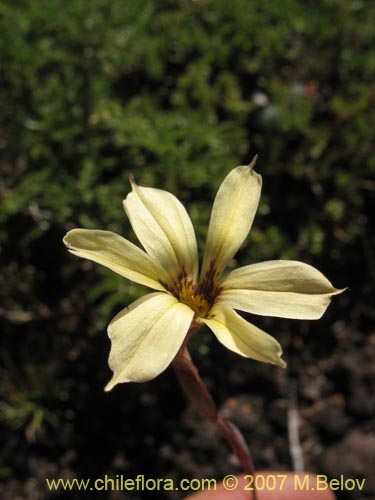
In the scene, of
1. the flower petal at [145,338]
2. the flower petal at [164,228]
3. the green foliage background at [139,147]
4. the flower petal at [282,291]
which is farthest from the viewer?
the green foliage background at [139,147]

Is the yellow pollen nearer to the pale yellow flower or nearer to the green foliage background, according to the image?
the pale yellow flower

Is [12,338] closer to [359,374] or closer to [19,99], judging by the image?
[19,99]

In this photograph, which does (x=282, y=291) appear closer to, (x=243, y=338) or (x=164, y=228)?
(x=243, y=338)

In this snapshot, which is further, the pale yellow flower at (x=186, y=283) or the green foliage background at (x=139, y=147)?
the green foliage background at (x=139, y=147)

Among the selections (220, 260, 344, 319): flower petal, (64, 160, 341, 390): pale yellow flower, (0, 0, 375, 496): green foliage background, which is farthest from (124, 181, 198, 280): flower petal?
(0, 0, 375, 496): green foliage background

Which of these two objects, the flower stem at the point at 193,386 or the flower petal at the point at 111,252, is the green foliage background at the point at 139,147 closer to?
the flower stem at the point at 193,386

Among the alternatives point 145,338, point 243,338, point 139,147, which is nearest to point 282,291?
point 243,338

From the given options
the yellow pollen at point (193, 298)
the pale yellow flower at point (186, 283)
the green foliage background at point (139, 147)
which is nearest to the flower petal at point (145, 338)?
the pale yellow flower at point (186, 283)
